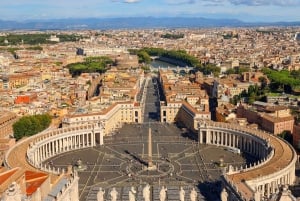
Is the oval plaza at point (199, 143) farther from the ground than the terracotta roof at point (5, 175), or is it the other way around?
the terracotta roof at point (5, 175)

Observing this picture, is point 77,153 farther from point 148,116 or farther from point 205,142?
point 148,116

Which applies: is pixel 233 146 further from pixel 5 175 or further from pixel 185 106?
pixel 5 175

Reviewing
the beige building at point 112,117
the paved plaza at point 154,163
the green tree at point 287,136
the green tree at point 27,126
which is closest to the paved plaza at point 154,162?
the paved plaza at point 154,163

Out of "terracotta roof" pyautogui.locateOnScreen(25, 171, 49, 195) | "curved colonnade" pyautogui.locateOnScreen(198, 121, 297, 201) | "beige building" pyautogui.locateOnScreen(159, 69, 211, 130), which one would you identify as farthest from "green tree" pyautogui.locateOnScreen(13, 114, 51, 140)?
"terracotta roof" pyautogui.locateOnScreen(25, 171, 49, 195)

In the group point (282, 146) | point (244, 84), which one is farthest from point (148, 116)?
point (282, 146)

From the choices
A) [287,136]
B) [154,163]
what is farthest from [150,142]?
[287,136]

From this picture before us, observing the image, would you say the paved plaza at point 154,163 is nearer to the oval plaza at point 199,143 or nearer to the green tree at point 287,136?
the oval plaza at point 199,143
